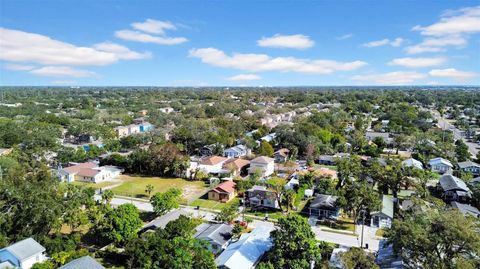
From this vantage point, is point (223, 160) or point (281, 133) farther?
point (281, 133)

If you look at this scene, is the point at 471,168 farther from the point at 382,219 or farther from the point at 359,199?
the point at 359,199

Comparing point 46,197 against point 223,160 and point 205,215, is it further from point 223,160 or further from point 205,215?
point 223,160

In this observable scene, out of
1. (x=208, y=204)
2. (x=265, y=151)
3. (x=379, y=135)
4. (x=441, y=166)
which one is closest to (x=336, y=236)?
(x=208, y=204)

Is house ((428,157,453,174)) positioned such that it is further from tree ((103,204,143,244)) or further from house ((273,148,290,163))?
tree ((103,204,143,244))

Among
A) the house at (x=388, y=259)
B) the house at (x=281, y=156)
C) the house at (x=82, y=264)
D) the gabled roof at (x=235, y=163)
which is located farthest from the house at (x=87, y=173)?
the house at (x=388, y=259)

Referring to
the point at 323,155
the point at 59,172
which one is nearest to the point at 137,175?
the point at 59,172

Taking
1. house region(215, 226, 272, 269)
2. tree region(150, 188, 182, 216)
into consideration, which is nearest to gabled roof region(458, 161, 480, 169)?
house region(215, 226, 272, 269)

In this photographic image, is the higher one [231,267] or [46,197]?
[46,197]
